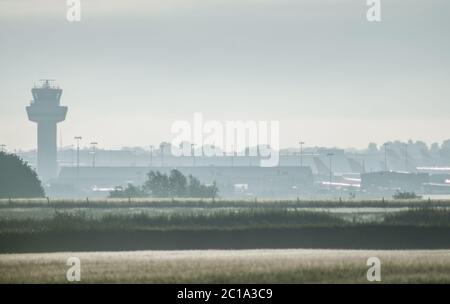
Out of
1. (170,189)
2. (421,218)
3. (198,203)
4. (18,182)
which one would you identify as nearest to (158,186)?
(170,189)

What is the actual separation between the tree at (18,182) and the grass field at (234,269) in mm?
106343

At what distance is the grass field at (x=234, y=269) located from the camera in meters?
49.1

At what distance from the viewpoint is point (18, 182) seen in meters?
166

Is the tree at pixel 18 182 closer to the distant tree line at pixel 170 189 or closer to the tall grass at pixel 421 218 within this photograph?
the distant tree line at pixel 170 189

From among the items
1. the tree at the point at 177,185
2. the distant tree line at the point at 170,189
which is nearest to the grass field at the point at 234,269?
the distant tree line at the point at 170,189

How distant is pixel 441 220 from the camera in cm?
8512

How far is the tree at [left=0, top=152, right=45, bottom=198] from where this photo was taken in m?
164

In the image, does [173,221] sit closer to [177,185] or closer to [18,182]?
[177,185]

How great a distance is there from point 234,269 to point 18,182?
11894 centimetres

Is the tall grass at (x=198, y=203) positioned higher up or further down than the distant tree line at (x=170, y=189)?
further down

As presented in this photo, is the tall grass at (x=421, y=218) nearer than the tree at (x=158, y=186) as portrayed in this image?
Yes
